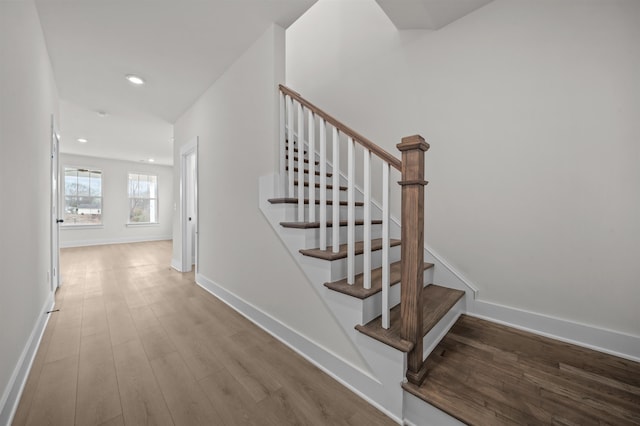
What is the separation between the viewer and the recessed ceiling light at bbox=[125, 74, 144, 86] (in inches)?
107

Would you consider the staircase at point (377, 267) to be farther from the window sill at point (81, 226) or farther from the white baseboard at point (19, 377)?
the window sill at point (81, 226)

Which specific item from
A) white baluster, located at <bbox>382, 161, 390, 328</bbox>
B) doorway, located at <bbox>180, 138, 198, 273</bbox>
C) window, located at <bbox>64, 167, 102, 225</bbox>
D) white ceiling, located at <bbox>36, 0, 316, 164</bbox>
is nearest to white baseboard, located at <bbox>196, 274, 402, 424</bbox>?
white baluster, located at <bbox>382, 161, 390, 328</bbox>

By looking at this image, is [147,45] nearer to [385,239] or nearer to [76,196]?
[385,239]

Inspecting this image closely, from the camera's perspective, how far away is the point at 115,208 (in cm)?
721

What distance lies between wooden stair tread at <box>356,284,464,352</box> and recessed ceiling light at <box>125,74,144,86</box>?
11.1 feet

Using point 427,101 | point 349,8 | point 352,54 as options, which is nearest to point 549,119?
point 427,101

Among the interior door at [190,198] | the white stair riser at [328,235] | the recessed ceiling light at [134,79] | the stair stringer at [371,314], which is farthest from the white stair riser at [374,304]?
the interior door at [190,198]

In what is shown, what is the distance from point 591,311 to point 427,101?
1.84 metres

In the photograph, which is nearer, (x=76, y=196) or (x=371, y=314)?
(x=371, y=314)

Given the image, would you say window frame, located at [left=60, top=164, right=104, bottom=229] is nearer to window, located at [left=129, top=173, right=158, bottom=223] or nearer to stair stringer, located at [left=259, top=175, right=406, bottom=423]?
window, located at [left=129, top=173, right=158, bottom=223]

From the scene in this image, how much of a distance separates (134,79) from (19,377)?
9.24 feet

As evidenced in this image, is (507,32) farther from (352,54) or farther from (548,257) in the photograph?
(548,257)

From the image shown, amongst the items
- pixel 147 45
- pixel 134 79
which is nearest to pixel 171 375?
pixel 147 45

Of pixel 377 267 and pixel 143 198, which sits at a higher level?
pixel 143 198
